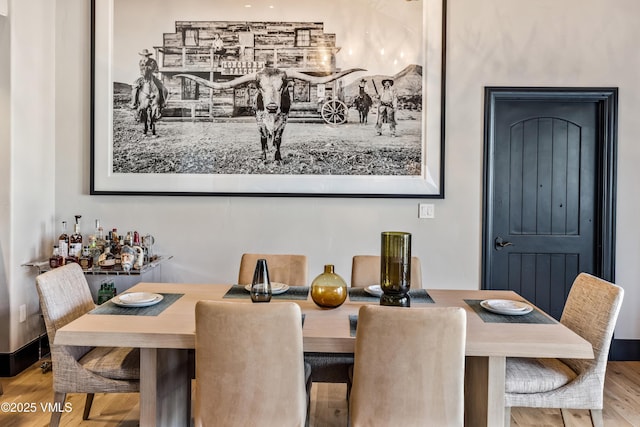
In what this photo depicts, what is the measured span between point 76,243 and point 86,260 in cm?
19

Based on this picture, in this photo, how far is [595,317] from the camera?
2.11 m

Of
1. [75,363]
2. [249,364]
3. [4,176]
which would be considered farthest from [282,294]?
[4,176]

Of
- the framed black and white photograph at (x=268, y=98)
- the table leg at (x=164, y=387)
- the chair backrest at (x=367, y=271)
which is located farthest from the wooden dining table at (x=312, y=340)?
the framed black and white photograph at (x=268, y=98)

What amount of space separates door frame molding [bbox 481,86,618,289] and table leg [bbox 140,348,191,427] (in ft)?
7.21

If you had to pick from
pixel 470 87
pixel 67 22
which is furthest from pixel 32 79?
pixel 470 87

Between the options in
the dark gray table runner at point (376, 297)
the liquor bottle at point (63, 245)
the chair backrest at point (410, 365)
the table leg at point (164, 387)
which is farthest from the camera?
the liquor bottle at point (63, 245)

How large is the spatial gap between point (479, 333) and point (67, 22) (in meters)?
3.47

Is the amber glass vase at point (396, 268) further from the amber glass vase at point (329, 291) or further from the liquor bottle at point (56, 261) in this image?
the liquor bottle at point (56, 261)

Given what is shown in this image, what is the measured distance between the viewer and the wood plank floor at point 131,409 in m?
2.57

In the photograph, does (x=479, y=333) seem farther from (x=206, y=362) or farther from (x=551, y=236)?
(x=551, y=236)

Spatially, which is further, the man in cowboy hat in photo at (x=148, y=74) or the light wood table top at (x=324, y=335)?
the man in cowboy hat in photo at (x=148, y=74)

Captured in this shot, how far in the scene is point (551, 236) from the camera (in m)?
3.57

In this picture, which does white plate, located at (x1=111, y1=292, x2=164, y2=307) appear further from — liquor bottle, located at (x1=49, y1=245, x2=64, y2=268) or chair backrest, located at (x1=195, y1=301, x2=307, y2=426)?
liquor bottle, located at (x1=49, y1=245, x2=64, y2=268)

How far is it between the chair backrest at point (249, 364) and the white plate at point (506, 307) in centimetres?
95
